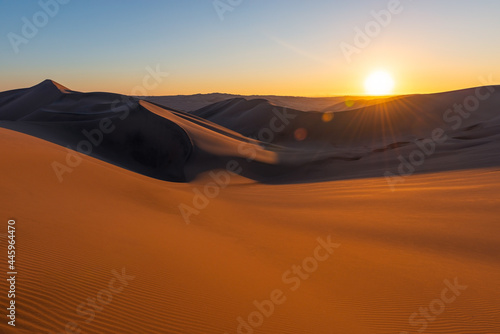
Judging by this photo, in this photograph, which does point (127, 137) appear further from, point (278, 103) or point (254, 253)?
point (278, 103)

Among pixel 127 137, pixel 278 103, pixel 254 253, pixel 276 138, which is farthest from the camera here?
pixel 278 103

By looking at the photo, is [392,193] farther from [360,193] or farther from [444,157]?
[444,157]

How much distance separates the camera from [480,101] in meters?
47.6

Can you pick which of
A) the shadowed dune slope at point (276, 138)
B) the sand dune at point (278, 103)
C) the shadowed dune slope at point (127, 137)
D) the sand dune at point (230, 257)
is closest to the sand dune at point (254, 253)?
the sand dune at point (230, 257)

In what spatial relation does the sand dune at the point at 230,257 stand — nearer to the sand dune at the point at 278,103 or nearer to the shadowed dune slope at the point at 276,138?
the shadowed dune slope at the point at 276,138

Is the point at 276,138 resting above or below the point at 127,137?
above

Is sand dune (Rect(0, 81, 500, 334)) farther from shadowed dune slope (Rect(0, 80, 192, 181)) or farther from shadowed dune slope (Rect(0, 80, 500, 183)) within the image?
shadowed dune slope (Rect(0, 80, 192, 181))

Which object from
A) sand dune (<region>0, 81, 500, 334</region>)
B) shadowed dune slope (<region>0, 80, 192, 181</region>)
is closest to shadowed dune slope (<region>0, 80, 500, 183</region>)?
shadowed dune slope (<region>0, 80, 192, 181</region>)

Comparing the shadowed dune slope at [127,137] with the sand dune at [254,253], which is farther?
the shadowed dune slope at [127,137]

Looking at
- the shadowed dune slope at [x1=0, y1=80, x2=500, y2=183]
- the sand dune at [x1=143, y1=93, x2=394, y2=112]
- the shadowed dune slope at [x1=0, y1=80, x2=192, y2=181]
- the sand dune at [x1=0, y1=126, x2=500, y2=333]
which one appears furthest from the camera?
the sand dune at [x1=143, y1=93, x2=394, y2=112]

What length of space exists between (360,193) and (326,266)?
320 inches

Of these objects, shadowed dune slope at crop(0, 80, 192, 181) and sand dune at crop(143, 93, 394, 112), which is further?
sand dune at crop(143, 93, 394, 112)

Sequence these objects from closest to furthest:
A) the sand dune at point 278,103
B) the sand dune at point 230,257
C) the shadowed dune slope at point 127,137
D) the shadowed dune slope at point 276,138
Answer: the sand dune at point 230,257, the shadowed dune slope at point 276,138, the shadowed dune slope at point 127,137, the sand dune at point 278,103

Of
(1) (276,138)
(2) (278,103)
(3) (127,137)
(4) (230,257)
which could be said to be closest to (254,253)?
(4) (230,257)
